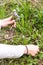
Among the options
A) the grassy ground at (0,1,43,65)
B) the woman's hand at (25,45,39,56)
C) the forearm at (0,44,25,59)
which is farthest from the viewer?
the grassy ground at (0,1,43,65)

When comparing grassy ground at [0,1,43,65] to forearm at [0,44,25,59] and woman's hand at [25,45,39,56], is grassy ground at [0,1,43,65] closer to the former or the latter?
woman's hand at [25,45,39,56]

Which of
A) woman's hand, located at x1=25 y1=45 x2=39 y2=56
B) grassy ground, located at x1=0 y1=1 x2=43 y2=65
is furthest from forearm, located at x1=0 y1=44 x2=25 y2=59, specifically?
grassy ground, located at x1=0 y1=1 x2=43 y2=65

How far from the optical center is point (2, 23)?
337 centimetres

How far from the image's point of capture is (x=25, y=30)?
141 inches

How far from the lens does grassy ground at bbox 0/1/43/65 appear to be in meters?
3.26

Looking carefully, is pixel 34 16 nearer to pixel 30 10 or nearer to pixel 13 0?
pixel 30 10

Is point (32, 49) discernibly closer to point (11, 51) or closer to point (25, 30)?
point (11, 51)

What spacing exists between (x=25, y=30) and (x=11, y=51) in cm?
68

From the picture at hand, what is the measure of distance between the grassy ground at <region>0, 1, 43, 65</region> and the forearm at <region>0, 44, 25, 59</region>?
20 cm

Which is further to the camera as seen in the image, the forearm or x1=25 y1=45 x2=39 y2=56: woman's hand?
x1=25 y1=45 x2=39 y2=56: woman's hand

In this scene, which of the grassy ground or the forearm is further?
the grassy ground

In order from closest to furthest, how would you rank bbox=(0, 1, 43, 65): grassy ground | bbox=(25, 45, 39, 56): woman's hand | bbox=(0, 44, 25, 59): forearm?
1. bbox=(0, 44, 25, 59): forearm
2. bbox=(25, 45, 39, 56): woman's hand
3. bbox=(0, 1, 43, 65): grassy ground

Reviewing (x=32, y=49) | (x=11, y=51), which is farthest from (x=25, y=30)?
(x=11, y=51)

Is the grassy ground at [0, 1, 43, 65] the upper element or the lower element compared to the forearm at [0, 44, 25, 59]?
upper
